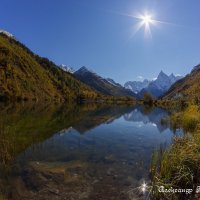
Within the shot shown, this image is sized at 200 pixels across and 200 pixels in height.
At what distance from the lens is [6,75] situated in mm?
168125

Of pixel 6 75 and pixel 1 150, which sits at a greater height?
pixel 6 75

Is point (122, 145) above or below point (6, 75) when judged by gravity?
below

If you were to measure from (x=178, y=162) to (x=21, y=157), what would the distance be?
11670 mm

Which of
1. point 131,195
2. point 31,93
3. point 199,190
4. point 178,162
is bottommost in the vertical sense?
point 131,195

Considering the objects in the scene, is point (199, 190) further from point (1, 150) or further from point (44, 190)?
point (1, 150)

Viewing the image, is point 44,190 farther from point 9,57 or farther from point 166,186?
point 9,57

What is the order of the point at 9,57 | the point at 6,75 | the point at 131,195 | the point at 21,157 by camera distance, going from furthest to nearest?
the point at 9,57
the point at 6,75
the point at 21,157
the point at 131,195

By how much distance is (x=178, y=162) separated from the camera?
11219 millimetres

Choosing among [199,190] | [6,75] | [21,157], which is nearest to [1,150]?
[21,157]

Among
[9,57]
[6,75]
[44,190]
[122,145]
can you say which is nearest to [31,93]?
[6,75]

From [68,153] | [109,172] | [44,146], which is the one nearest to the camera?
Result: [109,172]

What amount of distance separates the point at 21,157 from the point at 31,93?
163738 mm

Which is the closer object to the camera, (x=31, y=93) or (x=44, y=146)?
(x=44, y=146)

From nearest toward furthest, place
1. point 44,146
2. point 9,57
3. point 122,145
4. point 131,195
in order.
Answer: point 131,195 < point 44,146 < point 122,145 < point 9,57
